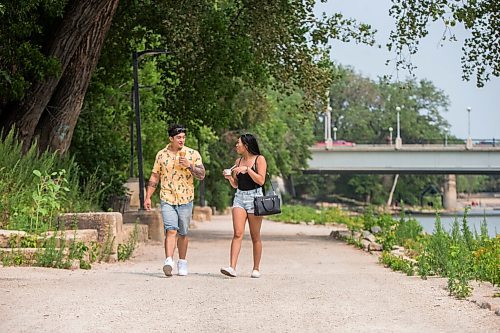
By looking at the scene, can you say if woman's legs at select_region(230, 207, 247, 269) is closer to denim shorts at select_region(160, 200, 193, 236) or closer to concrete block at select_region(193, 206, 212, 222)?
denim shorts at select_region(160, 200, 193, 236)

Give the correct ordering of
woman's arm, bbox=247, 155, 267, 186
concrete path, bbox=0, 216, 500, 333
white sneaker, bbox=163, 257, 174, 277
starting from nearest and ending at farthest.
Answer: concrete path, bbox=0, 216, 500, 333, white sneaker, bbox=163, 257, 174, 277, woman's arm, bbox=247, 155, 267, 186

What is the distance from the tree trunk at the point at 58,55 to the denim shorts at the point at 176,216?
9375 mm

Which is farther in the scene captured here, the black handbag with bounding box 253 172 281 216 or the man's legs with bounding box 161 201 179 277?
the man's legs with bounding box 161 201 179 277

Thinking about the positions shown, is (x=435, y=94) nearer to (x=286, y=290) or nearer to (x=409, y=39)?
(x=409, y=39)

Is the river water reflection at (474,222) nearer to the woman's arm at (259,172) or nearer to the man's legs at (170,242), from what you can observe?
the woman's arm at (259,172)

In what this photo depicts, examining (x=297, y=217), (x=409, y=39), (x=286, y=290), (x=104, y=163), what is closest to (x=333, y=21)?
(x=409, y=39)

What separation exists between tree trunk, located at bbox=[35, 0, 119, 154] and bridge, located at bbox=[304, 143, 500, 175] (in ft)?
176

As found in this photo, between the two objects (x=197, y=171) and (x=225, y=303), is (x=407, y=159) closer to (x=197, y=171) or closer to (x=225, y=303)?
(x=197, y=171)

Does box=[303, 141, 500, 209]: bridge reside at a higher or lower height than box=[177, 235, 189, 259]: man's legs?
higher

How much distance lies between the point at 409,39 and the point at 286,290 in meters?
16.1

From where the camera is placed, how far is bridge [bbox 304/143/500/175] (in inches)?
2936

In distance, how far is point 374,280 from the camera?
13141 mm

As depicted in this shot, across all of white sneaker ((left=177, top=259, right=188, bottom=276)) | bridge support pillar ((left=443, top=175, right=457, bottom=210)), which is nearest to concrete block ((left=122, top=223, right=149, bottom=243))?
white sneaker ((left=177, top=259, right=188, bottom=276))

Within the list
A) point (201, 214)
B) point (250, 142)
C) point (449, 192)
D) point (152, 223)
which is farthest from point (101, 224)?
point (449, 192)
